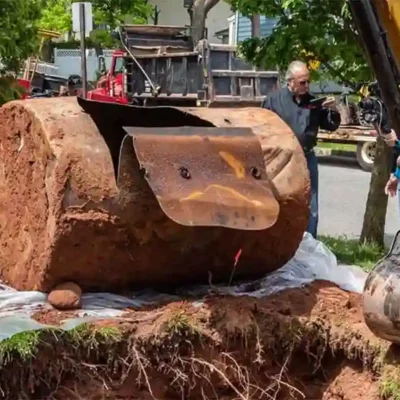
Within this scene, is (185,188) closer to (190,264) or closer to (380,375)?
(190,264)

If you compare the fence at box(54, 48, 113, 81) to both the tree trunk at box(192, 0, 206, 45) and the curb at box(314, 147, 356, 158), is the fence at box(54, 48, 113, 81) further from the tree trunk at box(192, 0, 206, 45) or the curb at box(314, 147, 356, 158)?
the curb at box(314, 147, 356, 158)

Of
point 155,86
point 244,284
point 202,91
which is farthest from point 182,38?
point 244,284

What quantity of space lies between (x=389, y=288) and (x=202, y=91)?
12.0m

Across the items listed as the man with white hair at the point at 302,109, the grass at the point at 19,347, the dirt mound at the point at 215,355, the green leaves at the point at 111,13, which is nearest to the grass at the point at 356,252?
the man with white hair at the point at 302,109

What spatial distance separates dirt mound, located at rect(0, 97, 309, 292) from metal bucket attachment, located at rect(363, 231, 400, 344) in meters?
0.69

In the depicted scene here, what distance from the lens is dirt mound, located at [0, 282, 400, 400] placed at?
475cm

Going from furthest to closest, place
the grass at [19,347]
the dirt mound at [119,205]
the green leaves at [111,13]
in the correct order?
the green leaves at [111,13]
the dirt mound at [119,205]
the grass at [19,347]

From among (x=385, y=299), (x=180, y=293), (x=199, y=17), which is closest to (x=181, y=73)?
(x=199, y=17)

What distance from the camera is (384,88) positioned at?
449cm

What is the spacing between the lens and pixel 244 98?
16625 millimetres

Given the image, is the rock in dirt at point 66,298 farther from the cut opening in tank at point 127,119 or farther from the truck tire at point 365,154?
the truck tire at point 365,154

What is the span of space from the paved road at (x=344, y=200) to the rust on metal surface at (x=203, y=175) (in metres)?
4.78

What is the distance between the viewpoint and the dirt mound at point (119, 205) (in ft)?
16.8

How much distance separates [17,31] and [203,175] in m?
4.15
